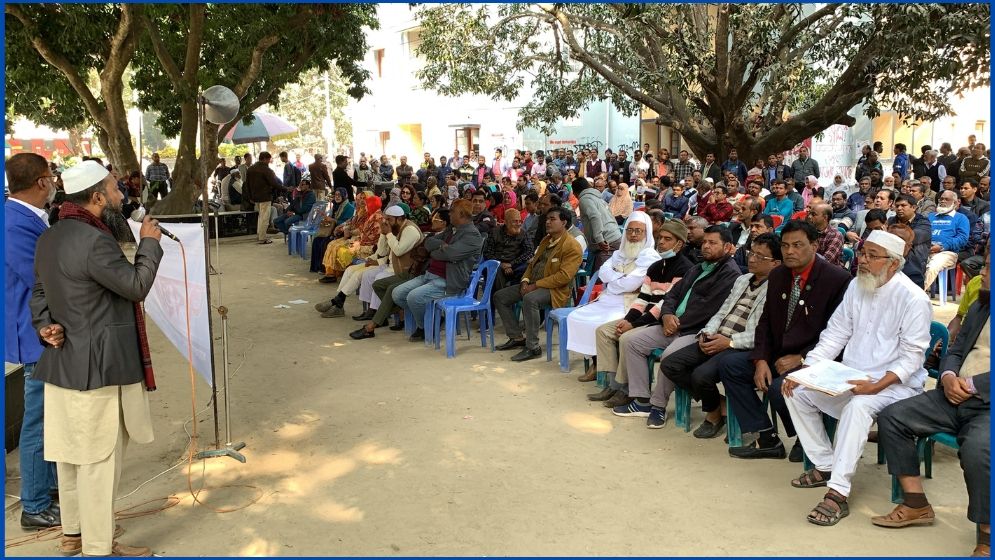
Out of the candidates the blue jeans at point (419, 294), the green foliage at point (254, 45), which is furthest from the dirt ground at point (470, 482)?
the green foliage at point (254, 45)

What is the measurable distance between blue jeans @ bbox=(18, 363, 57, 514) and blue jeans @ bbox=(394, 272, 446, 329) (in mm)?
3888

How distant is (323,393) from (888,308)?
3896mm

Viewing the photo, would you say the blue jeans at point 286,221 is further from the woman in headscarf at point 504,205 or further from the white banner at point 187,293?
the white banner at point 187,293

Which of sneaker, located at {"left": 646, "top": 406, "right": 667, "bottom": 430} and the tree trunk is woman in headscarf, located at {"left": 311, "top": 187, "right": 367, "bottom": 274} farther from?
sneaker, located at {"left": 646, "top": 406, "right": 667, "bottom": 430}

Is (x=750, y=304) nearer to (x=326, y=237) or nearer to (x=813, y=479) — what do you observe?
(x=813, y=479)

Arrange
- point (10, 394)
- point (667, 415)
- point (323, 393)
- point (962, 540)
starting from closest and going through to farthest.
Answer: point (962, 540) → point (10, 394) → point (667, 415) → point (323, 393)

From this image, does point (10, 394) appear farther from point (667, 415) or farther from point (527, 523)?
point (667, 415)

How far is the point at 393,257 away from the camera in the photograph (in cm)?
834

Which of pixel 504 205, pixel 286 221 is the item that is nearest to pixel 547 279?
pixel 504 205

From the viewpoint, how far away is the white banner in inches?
180

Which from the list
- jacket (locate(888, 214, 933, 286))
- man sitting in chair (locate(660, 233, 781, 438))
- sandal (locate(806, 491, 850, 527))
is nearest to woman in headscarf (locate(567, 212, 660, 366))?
man sitting in chair (locate(660, 233, 781, 438))

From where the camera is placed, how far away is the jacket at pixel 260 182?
1553 centimetres

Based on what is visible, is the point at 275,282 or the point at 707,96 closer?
the point at 275,282

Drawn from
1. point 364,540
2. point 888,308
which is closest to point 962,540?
point 888,308
